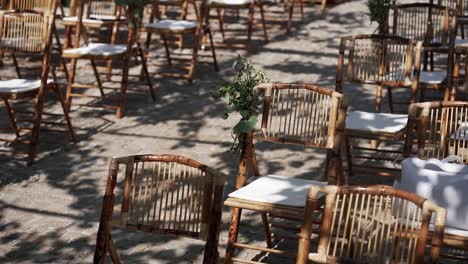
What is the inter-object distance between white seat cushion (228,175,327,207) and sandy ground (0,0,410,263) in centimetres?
68

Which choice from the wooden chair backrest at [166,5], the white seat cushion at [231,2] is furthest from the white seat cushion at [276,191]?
the wooden chair backrest at [166,5]

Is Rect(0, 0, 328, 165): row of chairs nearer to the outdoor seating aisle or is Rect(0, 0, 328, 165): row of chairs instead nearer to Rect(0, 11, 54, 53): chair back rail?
Rect(0, 11, 54, 53): chair back rail

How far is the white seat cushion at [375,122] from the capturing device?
6.46 metres

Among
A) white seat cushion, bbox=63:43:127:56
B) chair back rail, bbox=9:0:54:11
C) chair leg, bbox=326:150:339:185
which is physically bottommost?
chair leg, bbox=326:150:339:185

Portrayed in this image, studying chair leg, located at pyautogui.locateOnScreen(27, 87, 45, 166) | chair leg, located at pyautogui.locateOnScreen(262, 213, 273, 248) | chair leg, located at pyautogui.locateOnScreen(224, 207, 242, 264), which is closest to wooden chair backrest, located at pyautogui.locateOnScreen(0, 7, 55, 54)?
chair leg, located at pyautogui.locateOnScreen(27, 87, 45, 166)

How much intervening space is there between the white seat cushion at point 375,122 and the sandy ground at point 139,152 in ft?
2.45

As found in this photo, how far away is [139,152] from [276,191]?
306cm

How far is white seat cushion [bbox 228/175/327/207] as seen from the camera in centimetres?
488

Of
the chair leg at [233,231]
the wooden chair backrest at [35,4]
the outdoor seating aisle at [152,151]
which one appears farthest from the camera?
the wooden chair backrest at [35,4]

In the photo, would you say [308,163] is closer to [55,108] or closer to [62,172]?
[62,172]

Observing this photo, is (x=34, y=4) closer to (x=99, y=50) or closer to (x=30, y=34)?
(x=99, y=50)

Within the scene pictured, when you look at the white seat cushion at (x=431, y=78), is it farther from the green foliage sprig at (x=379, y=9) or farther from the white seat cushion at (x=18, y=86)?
the white seat cushion at (x=18, y=86)

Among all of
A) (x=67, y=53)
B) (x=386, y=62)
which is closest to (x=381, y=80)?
(x=386, y=62)

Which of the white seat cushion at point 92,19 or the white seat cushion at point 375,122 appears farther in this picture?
the white seat cushion at point 92,19
